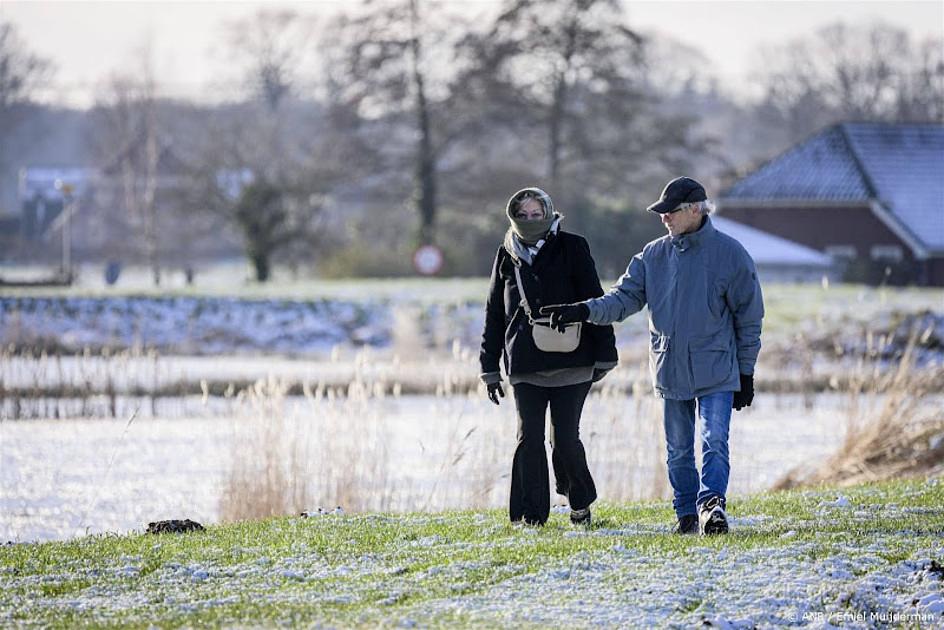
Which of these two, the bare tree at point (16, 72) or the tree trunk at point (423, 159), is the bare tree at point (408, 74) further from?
the bare tree at point (16, 72)

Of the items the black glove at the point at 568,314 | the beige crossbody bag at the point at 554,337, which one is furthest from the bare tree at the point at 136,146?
the black glove at the point at 568,314

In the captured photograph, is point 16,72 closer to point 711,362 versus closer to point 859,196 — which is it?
point 859,196

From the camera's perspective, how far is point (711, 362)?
338 inches

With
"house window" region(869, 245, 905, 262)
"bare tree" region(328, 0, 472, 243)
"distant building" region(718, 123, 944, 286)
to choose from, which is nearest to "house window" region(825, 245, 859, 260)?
"distant building" region(718, 123, 944, 286)

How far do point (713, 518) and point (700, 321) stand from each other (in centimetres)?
103

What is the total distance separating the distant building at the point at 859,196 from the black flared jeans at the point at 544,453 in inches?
1528

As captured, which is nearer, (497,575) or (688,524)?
(497,575)

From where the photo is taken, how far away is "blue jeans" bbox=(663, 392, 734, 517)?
865cm

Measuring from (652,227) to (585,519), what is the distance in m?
36.1

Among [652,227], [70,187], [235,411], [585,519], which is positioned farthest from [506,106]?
[585,519]

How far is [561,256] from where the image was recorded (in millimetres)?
8953

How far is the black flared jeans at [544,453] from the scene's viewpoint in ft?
29.5

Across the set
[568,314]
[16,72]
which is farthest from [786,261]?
[16,72]

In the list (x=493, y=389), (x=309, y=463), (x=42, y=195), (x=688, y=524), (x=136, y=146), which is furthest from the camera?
(x=42, y=195)
